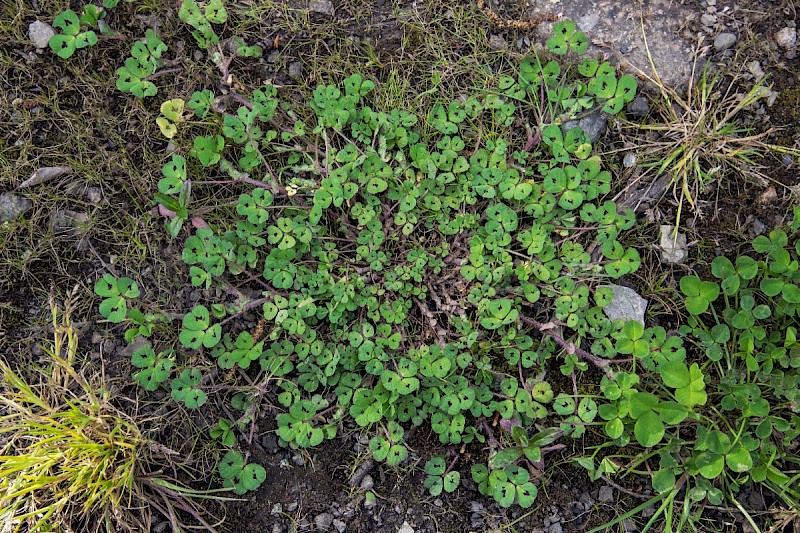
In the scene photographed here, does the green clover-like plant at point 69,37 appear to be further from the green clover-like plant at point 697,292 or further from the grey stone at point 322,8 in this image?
the green clover-like plant at point 697,292

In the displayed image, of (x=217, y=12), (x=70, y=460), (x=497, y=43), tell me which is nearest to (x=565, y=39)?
(x=497, y=43)

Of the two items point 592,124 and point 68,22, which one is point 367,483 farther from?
point 68,22

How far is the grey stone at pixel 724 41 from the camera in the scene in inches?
120

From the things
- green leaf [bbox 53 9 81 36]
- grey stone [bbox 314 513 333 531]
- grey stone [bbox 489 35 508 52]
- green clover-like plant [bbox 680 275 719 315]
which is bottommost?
grey stone [bbox 314 513 333 531]

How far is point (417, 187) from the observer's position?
2.89m

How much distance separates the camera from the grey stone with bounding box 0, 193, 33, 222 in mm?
2852

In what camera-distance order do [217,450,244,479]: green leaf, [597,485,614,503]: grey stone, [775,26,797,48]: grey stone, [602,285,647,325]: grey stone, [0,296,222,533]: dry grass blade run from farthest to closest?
[775,26,797,48]: grey stone < [602,285,647,325]: grey stone < [597,485,614,503]: grey stone < [217,450,244,479]: green leaf < [0,296,222,533]: dry grass blade

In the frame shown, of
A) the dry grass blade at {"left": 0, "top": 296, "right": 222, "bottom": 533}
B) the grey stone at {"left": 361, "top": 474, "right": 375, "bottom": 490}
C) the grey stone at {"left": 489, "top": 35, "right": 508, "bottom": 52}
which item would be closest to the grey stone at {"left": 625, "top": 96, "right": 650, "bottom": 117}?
the grey stone at {"left": 489, "top": 35, "right": 508, "bottom": 52}

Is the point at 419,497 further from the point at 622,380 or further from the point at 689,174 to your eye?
the point at 689,174

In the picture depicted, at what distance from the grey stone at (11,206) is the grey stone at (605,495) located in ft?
10.2

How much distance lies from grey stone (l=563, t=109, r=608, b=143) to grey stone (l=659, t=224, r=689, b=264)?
0.61 metres

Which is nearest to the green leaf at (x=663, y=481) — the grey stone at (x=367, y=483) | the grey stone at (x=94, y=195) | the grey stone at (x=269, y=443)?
the grey stone at (x=367, y=483)

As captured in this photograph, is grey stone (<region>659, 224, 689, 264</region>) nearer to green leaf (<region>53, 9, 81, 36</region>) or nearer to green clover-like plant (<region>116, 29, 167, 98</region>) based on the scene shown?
green clover-like plant (<region>116, 29, 167, 98</region>)

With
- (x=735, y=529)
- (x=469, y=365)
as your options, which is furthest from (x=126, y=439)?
(x=735, y=529)
